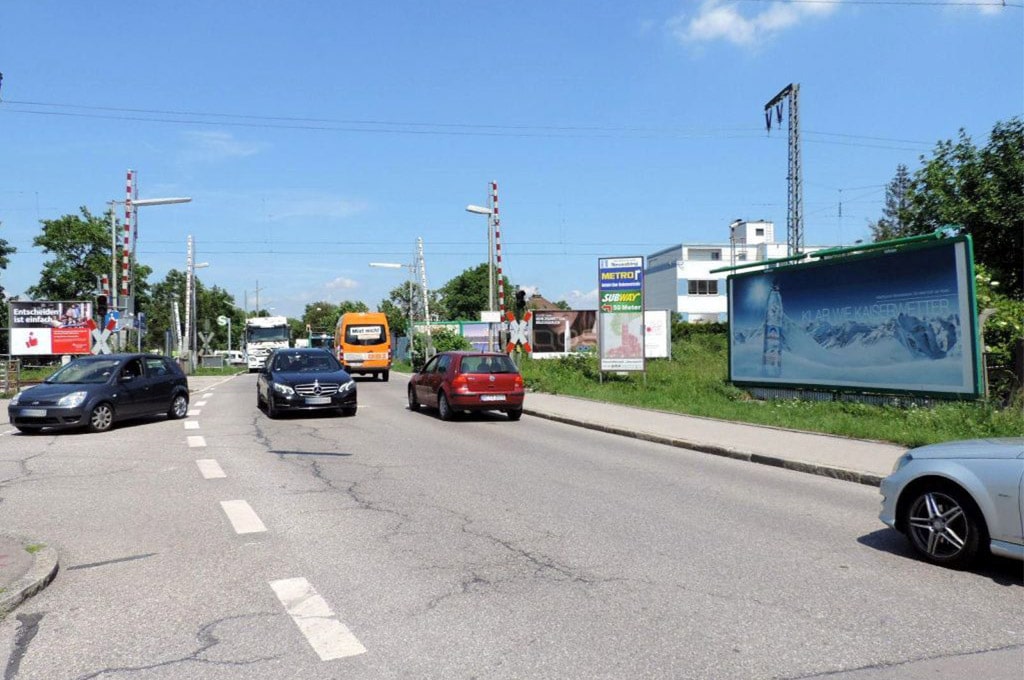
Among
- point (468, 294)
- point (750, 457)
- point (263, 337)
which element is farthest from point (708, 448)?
point (468, 294)

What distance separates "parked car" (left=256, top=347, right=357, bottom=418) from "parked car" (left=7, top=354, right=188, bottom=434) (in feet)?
6.66

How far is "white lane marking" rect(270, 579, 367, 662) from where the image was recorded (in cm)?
402

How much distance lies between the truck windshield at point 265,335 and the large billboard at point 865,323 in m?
36.6

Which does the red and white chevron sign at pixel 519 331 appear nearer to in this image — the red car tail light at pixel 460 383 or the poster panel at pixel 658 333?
the red car tail light at pixel 460 383

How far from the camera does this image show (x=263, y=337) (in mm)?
49844

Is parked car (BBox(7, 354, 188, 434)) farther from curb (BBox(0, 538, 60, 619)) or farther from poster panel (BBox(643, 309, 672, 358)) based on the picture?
poster panel (BBox(643, 309, 672, 358))

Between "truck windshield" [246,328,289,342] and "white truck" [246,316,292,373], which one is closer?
"white truck" [246,316,292,373]

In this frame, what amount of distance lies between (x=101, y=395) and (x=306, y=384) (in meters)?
3.85

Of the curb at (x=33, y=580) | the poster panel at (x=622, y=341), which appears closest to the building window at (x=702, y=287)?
the poster panel at (x=622, y=341)

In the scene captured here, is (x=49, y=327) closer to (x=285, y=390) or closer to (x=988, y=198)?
(x=285, y=390)

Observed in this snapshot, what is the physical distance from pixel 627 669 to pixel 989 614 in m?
2.41

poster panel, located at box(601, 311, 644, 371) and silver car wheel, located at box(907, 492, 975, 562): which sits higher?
poster panel, located at box(601, 311, 644, 371)

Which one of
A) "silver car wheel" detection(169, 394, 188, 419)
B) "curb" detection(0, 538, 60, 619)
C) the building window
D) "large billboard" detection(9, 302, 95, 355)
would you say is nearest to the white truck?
"large billboard" detection(9, 302, 95, 355)

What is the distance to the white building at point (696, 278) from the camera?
75938 millimetres
